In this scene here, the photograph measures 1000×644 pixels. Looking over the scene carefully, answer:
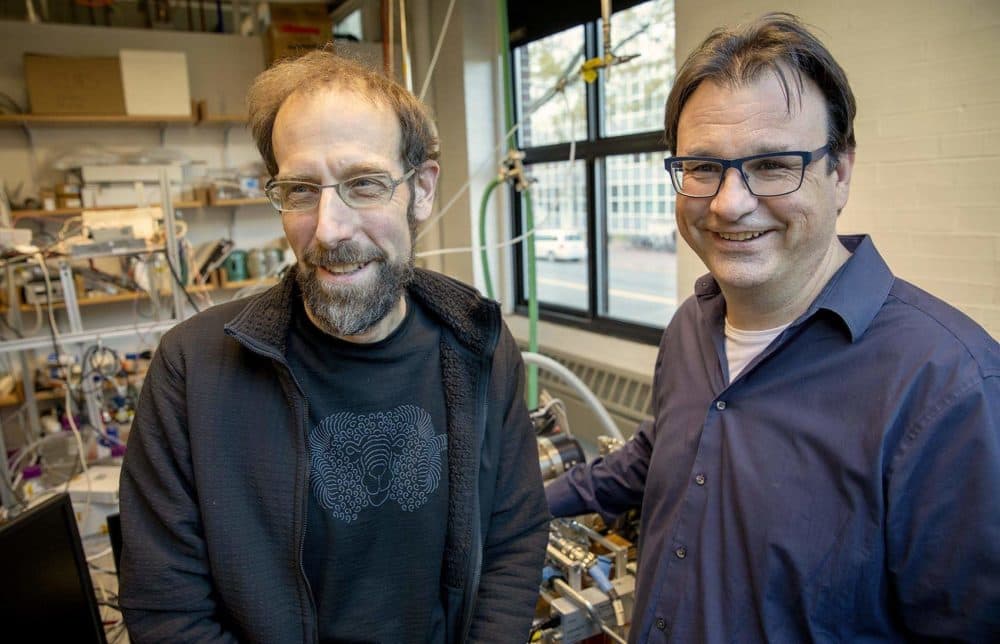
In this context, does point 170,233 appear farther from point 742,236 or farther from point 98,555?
point 742,236

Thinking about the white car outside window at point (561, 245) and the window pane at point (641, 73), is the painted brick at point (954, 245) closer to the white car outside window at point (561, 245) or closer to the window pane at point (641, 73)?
the window pane at point (641, 73)

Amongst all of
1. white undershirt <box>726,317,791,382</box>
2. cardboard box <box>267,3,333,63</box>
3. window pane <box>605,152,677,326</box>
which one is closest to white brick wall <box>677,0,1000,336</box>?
white undershirt <box>726,317,791,382</box>

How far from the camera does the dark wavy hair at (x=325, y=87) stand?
98cm

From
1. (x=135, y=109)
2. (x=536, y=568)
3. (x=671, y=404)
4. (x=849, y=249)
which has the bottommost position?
(x=536, y=568)

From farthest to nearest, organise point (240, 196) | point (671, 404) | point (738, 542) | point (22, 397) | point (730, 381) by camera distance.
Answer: point (240, 196)
point (22, 397)
point (671, 404)
point (730, 381)
point (738, 542)

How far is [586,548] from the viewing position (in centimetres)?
141

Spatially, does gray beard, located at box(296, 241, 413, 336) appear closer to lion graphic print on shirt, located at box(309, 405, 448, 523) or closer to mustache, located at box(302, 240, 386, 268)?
mustache, located at box(302, 240, 386, 268)

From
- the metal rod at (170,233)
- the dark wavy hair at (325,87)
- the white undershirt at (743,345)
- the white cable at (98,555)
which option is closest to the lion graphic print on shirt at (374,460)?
the dark wavy hair at (325,87)

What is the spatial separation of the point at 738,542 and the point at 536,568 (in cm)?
34

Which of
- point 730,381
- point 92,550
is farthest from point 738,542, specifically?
point 92,550

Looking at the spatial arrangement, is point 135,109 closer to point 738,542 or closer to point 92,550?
point 92,550

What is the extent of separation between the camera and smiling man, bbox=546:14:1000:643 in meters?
0.84

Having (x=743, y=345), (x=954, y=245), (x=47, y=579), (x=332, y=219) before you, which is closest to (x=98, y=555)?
(x=47, y=579)

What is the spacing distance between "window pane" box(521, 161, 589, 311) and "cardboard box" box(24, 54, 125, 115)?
A: 244 centimetres
